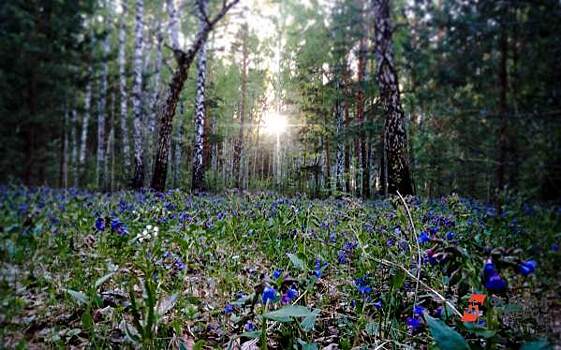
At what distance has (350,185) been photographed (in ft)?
18.0

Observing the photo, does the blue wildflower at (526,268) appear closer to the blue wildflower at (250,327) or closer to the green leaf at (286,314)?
the green leaf at (286,314)

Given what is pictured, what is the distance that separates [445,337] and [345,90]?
5073mm

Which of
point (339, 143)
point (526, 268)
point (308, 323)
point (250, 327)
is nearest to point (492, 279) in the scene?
point (526, 268)

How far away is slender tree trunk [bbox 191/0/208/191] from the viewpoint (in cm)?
671

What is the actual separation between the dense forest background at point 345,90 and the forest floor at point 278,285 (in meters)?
1.13

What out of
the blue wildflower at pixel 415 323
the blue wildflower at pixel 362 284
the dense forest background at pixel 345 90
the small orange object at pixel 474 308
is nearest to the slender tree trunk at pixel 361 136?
the dense forest background at pixel 345 90

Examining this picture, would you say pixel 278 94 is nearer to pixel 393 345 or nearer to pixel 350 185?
pixel 350 185

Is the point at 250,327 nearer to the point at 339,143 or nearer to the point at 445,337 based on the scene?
the point at 445,337

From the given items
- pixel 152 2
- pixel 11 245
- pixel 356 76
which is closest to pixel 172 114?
pixel 356 76

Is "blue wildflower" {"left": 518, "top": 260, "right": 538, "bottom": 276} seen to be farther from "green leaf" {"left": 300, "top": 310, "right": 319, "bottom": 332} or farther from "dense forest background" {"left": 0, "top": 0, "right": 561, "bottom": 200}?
"dense forest background" {"left": 0, "top": 0, "right": 561, "bottom": 200}

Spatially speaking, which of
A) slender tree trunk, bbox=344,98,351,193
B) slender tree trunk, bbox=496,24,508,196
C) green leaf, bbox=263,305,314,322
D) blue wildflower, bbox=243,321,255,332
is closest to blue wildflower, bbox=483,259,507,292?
green leaf, bbox=263,305,314,322

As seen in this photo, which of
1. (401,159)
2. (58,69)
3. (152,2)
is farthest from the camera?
(152,2)

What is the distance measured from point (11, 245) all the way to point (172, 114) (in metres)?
5.97

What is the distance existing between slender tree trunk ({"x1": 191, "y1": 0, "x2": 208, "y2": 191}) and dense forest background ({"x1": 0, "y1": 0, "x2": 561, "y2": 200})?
1.6 inches
